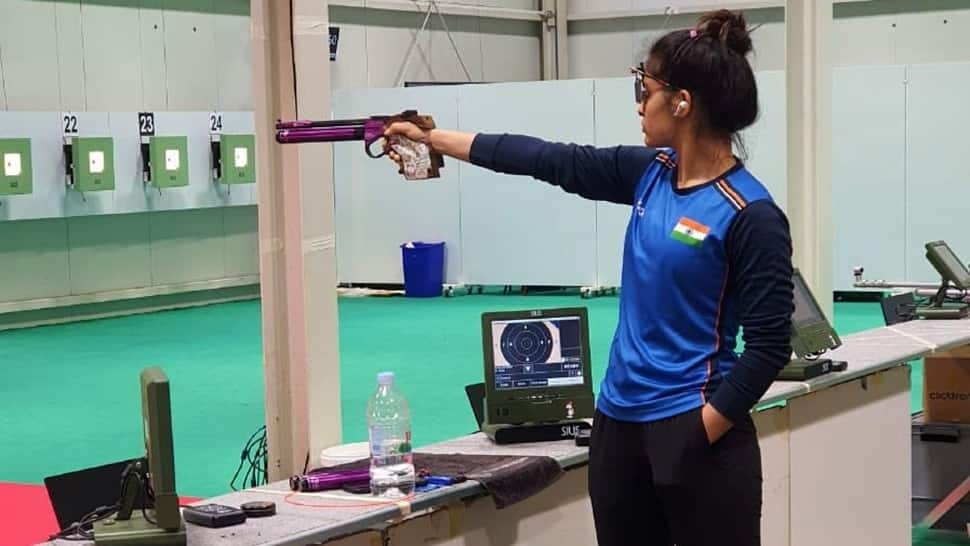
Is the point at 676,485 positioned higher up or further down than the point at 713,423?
further down

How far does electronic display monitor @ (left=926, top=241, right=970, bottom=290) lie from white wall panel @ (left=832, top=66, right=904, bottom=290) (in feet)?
20.5

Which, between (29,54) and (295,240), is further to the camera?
(29,54)

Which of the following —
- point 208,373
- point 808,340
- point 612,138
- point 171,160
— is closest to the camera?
point 808,340

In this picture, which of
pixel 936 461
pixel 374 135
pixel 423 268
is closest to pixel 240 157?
pixel 423 268

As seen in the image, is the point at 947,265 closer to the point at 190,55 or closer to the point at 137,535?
the point at 137,535

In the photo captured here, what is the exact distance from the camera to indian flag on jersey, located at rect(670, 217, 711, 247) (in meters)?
2.49

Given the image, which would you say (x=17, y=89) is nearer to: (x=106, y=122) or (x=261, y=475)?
(x=106, y=122)

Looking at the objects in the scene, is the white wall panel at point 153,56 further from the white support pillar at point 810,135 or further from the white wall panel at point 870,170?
the white support pillar at point 810,135

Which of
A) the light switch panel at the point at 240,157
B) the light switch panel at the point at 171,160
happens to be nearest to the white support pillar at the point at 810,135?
the light switch panel at the point at 171,160

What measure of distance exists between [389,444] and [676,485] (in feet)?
2.51

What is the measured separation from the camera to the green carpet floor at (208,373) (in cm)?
706

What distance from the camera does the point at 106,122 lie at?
11773 mm

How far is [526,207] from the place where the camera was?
13.2 m

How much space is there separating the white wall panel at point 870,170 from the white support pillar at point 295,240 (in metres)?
9.06
